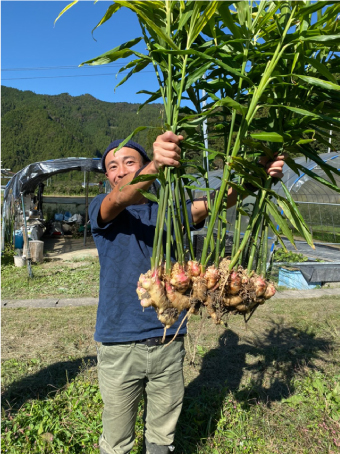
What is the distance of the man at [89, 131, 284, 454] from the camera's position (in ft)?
6.70

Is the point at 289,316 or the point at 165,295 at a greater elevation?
the point at 165,295

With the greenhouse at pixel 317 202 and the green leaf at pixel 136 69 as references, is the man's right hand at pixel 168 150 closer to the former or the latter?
the green leaf at pixel 136 69

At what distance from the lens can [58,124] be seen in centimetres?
12238

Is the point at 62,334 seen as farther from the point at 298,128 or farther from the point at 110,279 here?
the point at 298,128

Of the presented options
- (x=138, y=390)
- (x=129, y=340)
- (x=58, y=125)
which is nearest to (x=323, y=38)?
(x=129, y=340)

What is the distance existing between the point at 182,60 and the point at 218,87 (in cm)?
20

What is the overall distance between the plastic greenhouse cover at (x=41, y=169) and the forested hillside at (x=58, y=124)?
229 ft

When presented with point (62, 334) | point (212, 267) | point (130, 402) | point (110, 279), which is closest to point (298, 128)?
point (212, 267)

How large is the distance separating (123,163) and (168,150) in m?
0.81

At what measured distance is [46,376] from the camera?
141 inches

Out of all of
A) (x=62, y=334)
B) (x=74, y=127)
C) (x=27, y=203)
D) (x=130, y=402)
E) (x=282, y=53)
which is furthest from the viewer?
(x=74, y=127)

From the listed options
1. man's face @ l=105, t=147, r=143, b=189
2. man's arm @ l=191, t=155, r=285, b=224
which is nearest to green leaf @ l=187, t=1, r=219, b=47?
man's arm @ l=191, t=155, r=285, b=224

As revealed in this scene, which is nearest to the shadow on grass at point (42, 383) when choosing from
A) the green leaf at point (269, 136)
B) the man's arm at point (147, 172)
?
the man's arm at point (147, 172)

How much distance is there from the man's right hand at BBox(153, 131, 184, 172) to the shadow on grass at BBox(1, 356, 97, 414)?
2573 millimetres
